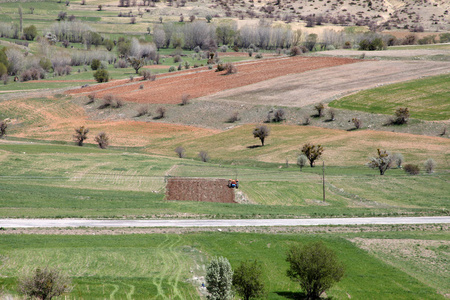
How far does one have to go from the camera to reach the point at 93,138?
3531 inches

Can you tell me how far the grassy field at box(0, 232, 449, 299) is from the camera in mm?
29688

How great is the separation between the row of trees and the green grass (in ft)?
208

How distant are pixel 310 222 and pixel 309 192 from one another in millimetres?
12397

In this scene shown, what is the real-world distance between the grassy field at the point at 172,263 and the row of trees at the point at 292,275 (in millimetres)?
1472

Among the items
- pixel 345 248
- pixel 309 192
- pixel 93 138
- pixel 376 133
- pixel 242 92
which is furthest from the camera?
pixel 242 92

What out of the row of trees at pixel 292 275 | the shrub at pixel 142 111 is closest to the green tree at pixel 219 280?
the row of trees at pixel 292 275

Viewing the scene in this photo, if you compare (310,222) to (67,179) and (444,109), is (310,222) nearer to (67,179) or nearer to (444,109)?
(67,179)

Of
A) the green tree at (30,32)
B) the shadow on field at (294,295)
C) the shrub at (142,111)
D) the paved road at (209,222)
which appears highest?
the green tree at (30,32)

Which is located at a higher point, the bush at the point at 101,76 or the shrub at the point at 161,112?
the bush at the point at 101,76

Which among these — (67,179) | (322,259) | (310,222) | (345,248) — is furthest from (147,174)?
(322,259)

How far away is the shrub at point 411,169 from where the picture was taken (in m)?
66.7

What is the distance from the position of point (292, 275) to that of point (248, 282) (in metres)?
Answer: 4.66

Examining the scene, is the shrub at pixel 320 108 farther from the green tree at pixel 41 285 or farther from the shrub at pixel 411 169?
the green tree at pixel 41 285

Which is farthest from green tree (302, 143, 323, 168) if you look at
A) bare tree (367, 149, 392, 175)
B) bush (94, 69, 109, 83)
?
bush (94, 69, 109, 83)
